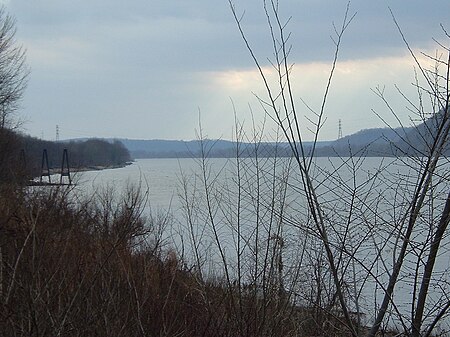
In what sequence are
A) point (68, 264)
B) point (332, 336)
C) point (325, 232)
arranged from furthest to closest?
point (68, 264)
point (332, 336)
point (325, 232)

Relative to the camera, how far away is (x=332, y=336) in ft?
20.9

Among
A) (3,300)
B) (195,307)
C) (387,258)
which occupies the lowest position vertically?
(195,307)

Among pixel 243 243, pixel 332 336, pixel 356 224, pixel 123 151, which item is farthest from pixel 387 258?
pixel 123 151

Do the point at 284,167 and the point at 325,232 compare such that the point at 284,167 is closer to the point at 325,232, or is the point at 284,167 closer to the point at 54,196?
the point at 325,232

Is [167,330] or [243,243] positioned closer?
[167,330]

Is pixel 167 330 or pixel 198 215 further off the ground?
pixel 198 215

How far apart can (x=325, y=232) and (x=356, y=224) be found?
407 millimetres

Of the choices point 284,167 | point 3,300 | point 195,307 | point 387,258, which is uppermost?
point 284,167

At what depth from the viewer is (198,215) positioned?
29.2 ft

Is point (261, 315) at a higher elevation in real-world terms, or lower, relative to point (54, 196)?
lower

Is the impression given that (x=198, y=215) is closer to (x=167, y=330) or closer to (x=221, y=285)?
(x=221, y=285)

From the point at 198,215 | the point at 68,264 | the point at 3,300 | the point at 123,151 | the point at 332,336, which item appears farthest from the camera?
the point at 123,151

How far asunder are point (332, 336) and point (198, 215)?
304 cm

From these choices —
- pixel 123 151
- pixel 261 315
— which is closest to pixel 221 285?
pixel 261 315
